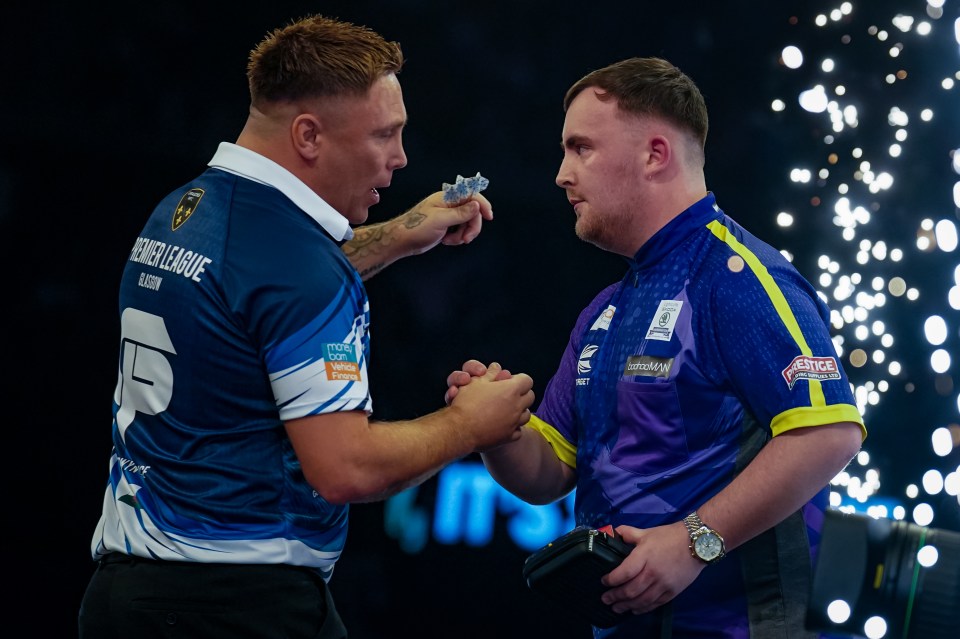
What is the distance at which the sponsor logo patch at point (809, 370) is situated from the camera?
1.65 m

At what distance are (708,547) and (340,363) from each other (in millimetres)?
678

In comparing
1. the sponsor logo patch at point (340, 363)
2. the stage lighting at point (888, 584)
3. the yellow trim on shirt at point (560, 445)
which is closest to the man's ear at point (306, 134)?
the sponsor logo patch at point (340, 363)

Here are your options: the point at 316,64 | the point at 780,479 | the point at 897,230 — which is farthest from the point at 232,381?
the point at 897,230

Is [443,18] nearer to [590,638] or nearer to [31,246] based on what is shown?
[31,246]

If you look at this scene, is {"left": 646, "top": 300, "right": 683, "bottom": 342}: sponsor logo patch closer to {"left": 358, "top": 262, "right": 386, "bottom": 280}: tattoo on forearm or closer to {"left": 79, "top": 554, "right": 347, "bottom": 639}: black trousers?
{"left": 358, "top": 262, "right": 386, "bottom": 280}: tattoo on forearm

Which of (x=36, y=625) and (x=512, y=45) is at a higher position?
(x=512, y=45)

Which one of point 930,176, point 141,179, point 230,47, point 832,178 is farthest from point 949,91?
point 141,179

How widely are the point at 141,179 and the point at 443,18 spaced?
133 centimetres

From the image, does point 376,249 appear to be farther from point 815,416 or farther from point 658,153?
point 815,416

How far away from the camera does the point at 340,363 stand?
153 cm

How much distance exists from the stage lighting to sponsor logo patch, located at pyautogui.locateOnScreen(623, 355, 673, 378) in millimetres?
826

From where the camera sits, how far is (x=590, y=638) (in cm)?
406

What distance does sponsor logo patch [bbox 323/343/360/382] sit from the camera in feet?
4.97

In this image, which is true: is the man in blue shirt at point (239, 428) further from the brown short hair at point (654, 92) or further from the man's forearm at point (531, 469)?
the brown short hair at point (654, 92)
